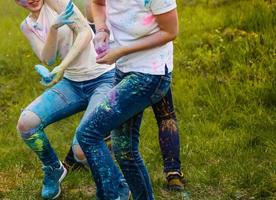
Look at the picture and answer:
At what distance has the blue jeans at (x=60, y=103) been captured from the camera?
3355 mm

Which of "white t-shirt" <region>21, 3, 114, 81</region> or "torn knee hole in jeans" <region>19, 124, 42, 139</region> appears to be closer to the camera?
"torn knee hole in jeans" <region>19, 124, 42, 139</region>

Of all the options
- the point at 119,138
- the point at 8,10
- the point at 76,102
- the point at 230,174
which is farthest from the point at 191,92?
the point at 8,10

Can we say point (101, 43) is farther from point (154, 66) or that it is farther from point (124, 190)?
point (124, 190)

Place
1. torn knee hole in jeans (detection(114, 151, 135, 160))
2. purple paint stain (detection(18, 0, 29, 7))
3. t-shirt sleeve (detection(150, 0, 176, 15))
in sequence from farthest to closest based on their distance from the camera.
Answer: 1. purple paint stain (detection(18, 0, 29, 7))
2. torn knee hole in jeans (detection(114, 151, 135, 160))
3. t-shirt sleeve (detection(150, 0, 176, 15))

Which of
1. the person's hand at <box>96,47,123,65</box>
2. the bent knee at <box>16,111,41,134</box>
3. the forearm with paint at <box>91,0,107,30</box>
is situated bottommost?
the bent knee at <box>16,111,41,134</box>

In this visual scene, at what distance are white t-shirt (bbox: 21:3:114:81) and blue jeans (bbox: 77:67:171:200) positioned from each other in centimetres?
73

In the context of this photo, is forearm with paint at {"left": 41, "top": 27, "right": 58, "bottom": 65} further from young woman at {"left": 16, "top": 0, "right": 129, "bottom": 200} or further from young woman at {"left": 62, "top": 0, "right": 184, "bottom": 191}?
young woman at {"left": 62, "top": 0, "right": 184, "bottom": 191}

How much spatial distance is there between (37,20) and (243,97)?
206 centimetres

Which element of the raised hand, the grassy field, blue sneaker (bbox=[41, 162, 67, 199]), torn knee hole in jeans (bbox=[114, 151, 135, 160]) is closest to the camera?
torn knee hole in jeans (bbox=[114, 151, 135, 160])

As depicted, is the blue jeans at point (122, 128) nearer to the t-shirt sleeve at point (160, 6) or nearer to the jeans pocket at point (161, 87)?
the jeans pocket at point (161, 87)

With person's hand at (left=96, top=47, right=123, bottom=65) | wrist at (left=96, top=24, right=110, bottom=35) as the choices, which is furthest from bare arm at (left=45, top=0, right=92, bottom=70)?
person's hand at (left=96, top=47, right=123, bottom=65)

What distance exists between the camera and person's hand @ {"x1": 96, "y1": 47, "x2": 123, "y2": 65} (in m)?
2.63

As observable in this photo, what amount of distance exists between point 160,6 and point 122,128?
2.09 ft

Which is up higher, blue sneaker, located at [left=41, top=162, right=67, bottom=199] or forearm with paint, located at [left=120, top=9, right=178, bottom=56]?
forearm with paint, located at [left=120, top=9, right=178, bottom=56]
